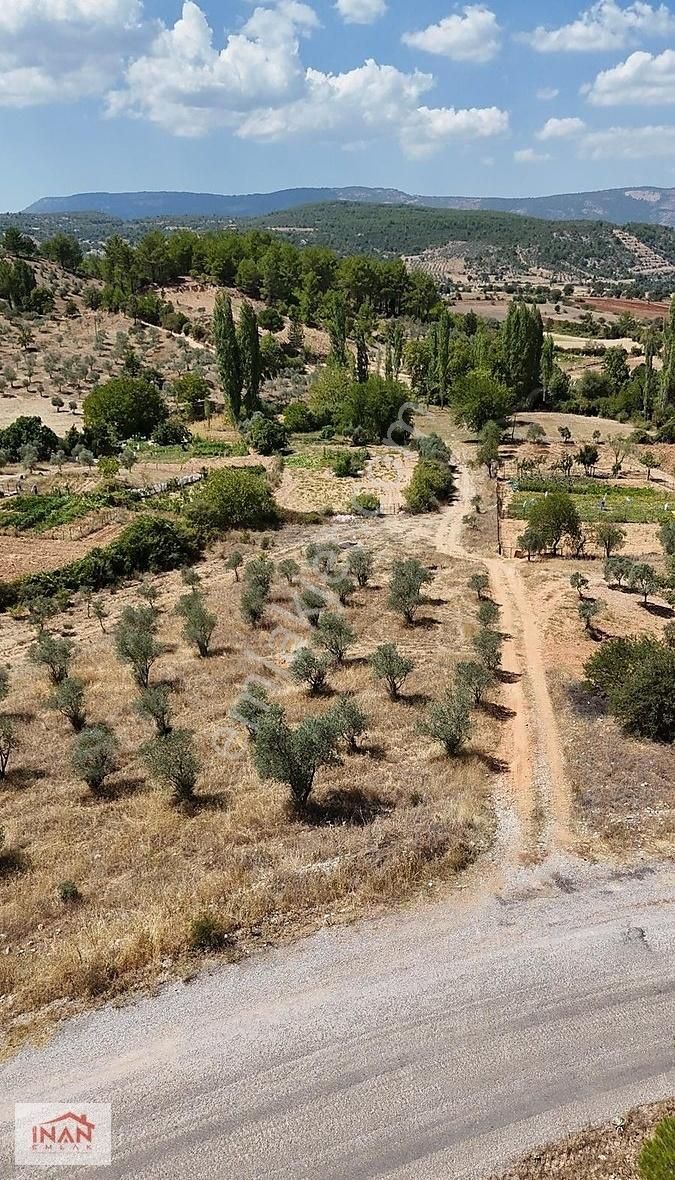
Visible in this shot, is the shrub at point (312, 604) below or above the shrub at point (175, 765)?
below

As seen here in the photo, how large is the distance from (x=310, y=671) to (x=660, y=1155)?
15.6 meters

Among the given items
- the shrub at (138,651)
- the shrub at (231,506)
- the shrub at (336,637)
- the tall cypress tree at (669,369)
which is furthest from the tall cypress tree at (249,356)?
the shrub at (336,637)

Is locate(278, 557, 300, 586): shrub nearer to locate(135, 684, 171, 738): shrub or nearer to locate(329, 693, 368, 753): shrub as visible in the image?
locate(135, 684, 171, 738): shrub

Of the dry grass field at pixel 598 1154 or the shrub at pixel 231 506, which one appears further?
the shrub at pixel 231 506

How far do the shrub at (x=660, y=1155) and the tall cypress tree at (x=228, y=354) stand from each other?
5659cm

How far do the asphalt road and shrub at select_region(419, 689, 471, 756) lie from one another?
5.74m

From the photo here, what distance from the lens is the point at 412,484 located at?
4516cm

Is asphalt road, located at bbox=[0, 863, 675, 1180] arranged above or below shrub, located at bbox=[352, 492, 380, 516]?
below

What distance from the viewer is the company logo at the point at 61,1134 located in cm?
862

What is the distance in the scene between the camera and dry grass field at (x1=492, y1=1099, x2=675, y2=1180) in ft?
27.6

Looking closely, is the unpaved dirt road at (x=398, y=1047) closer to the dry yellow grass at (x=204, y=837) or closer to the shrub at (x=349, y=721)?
the dry yellow grass at (x=204, y=837)

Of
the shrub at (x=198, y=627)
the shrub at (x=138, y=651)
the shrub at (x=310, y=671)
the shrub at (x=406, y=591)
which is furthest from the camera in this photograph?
the shrub at (x=406, y=591)

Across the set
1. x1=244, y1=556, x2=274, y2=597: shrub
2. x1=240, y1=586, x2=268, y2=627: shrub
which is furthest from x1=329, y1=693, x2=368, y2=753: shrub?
x1=244, y1=556, x2=274, y2=597: shrub

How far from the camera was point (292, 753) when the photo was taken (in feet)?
50.7
